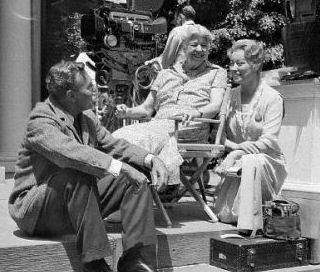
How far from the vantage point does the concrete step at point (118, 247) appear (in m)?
3.31

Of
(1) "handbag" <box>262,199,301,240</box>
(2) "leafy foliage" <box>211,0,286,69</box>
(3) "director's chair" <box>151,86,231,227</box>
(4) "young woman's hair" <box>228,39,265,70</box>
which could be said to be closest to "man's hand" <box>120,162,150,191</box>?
(3) "director's chair" <box>151,86,231,227</box>

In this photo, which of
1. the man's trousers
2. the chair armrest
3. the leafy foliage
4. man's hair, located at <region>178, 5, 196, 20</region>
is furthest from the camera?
the leafy foliage

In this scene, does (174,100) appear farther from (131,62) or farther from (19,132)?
(19,132)

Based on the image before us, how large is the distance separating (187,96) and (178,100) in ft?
0.26

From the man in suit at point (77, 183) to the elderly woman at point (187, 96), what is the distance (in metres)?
0.86

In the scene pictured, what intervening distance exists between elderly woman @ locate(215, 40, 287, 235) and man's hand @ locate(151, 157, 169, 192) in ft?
2.69

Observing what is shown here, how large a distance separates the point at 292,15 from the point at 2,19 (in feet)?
14.1

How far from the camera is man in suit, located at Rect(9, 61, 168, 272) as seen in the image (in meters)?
3.15

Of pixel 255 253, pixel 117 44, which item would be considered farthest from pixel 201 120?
pixel 117 44

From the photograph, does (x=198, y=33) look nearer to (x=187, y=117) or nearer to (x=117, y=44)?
(x=187, y=117)

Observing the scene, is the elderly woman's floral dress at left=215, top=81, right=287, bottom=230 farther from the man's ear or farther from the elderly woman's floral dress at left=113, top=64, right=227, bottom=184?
the man's ear

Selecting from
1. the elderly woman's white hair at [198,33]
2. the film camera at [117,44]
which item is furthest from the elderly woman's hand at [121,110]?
the film camera at [117,44]

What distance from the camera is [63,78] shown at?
11.2 ft

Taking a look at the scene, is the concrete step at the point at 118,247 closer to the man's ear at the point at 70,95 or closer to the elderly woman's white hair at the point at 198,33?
the man's ear at the point at 70,95
